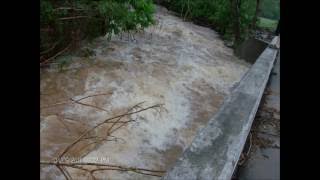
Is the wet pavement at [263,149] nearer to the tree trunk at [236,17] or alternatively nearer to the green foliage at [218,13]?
the tree trunk at [236,17]

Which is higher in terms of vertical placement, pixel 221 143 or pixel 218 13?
pixel 218 13

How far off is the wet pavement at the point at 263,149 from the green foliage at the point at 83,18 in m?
2.77

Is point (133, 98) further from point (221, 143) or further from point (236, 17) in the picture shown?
point (236, 17)

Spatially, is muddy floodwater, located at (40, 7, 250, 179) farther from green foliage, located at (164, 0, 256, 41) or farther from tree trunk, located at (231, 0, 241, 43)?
green foliage, located at (164, 0, 256, 41)

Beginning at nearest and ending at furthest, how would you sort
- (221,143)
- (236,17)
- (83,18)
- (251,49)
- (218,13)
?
(221,143)
(83,18)
(251,49)
(236,17)
(218,13)

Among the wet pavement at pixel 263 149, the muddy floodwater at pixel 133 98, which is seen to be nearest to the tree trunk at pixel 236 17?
the muddy floodwater at pixel 133 98

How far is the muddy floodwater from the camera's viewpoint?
10.1ft

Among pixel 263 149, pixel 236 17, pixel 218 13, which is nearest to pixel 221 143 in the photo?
pixel 263 149

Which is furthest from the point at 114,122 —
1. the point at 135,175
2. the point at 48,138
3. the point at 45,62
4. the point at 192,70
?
the point at 192,70

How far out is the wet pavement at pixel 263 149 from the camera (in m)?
2.60

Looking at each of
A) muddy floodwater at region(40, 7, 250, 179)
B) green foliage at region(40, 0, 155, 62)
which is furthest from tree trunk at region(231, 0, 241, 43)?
green foliage at region(40, 0, 155, 62)

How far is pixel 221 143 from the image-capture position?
7.95ft

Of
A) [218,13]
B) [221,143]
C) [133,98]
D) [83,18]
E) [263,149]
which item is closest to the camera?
[221,143]

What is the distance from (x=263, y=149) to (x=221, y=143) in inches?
29.2
